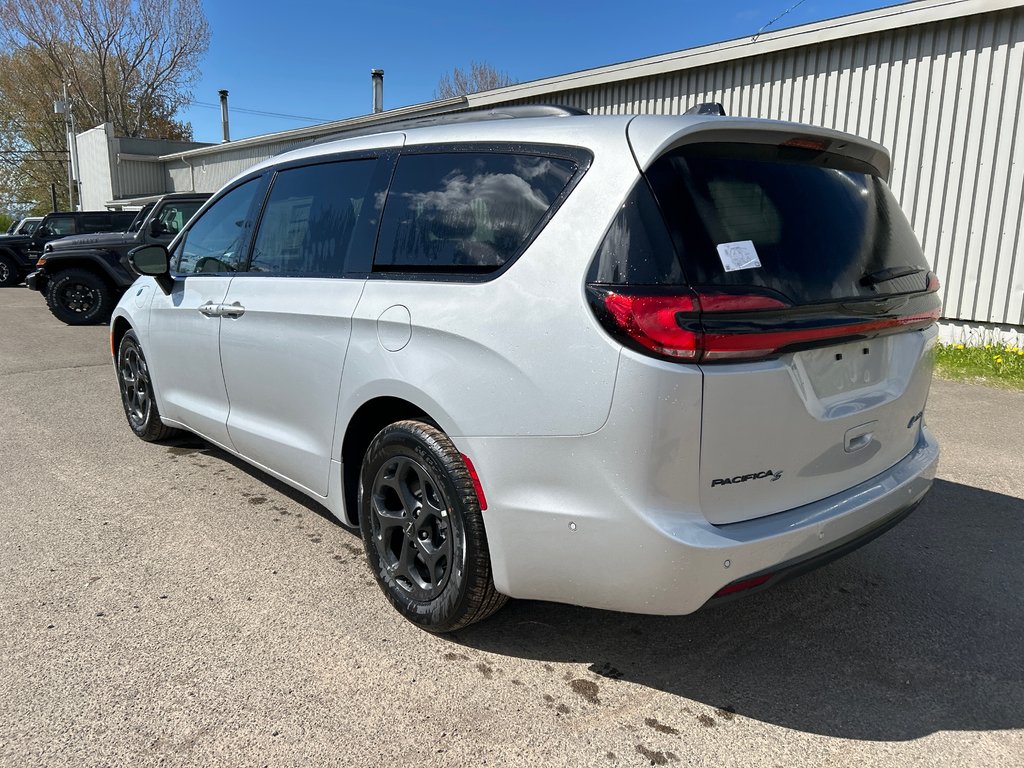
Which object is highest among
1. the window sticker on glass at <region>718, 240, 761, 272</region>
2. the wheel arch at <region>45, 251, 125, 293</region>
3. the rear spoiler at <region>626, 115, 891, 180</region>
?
the rear spoiler at <region>626, 115, 891, 180</region>

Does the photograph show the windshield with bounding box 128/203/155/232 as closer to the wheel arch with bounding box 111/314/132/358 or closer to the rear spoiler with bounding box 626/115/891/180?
the wheel arch with bounding box 111/314/132/358

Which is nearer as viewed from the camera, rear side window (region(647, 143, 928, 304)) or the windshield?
rear side window (region(647, 143, 928, 304))

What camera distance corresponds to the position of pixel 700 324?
2061mm

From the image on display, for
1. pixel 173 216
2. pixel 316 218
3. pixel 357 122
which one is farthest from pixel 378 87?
pixel 316 218

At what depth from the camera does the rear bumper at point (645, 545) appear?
2111 mm

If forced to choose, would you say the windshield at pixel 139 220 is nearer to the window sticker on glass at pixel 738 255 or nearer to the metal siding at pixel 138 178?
the window sticker on glass at pixel 738 255

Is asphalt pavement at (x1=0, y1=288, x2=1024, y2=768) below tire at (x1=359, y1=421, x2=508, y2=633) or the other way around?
below

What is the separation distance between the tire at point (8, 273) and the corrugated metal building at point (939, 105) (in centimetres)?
1718

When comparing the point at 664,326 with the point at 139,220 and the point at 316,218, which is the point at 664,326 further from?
the point at 139,220

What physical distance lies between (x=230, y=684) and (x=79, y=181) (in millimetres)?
39768

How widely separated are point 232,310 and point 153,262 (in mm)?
915

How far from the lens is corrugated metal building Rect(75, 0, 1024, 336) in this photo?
759 centimetres

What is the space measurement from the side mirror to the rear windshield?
3116 millimetres

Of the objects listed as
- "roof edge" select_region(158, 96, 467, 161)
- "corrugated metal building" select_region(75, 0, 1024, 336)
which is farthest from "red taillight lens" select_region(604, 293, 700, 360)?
"roof edge" select_region(158, 96, 467, 161)
